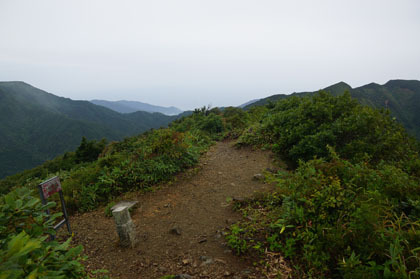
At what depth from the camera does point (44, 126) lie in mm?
117812

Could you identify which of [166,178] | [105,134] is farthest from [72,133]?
[166,178]

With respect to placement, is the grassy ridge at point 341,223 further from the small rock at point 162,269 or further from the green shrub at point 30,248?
the green shrub at point 30,248

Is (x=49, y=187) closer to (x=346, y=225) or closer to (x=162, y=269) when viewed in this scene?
(x=162, y=269)

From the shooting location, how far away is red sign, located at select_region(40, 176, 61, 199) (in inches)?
127

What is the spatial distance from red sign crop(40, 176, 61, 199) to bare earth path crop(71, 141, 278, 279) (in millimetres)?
1148

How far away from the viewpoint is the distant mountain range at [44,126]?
290 feet

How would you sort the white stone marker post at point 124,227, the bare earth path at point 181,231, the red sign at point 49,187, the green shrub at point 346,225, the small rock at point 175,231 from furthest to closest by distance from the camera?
the small rock at point 175,231 → the white stone marker post at point 124,227 → the red sign at point 49,187 → the bare earth path at point 181,231 → the green shrub at point 346,225

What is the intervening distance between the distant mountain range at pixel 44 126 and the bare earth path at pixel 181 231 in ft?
286

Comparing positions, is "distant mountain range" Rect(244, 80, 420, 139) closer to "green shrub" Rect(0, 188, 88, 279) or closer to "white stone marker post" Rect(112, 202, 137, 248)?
"white stone marker post" Rect(112, 202, 137, 248)

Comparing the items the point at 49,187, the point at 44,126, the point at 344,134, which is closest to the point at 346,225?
the point at 344,134

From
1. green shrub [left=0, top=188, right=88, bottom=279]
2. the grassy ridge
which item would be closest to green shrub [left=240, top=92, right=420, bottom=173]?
the grassy ridge

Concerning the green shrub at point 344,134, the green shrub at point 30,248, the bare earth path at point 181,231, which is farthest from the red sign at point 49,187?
the green shrub at point 344,134

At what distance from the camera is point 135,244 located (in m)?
3.62

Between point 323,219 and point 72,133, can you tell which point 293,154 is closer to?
point 323,219
